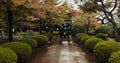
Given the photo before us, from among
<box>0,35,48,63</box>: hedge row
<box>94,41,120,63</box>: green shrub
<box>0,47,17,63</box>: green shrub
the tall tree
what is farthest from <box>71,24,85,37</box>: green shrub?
<box>0,47,17,63</box>: green shrub

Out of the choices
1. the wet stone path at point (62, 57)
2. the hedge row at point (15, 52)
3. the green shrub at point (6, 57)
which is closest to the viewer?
the green shrub at point (6, 57)

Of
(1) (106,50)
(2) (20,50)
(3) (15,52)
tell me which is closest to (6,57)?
(3) (15,52)

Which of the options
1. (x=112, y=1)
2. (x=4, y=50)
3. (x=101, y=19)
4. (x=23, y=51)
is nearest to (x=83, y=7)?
(x=112, y=1)

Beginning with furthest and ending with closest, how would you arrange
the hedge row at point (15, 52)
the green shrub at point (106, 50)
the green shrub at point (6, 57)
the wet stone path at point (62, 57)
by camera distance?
the wet stone path at point (62, 57), the green shrub at point (106, 50), the hedge row at point (15, 52), the green shrub at point (6, 57)

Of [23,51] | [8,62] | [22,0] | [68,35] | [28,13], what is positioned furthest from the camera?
[68,35]

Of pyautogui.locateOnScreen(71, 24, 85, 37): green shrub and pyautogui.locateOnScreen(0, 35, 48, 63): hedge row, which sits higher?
pyautogui.locateOnScreen(71, 24, 85, 37): green shrub

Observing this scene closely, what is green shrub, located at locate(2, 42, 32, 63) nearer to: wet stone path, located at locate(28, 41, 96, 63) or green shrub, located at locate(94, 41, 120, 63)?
wet stone path, located at locate(28, 41, 96, 63)

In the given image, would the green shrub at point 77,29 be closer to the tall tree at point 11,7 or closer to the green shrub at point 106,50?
the tall tree at point 11,7

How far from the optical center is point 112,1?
16031 millimetres

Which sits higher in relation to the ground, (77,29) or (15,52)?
(77,29)

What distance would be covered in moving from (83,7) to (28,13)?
135 inches

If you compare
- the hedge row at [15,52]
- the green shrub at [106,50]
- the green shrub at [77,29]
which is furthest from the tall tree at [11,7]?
the green shrub at [77,29]

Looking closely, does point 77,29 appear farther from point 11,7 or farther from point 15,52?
point 15,52

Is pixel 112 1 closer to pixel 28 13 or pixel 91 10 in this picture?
pixel 91 10
